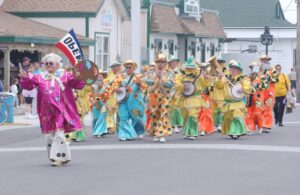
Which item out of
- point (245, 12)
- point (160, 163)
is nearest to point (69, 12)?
point (160, 163)

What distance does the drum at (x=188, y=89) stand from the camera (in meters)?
18.8

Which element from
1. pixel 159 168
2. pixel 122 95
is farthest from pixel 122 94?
pixel 159 168

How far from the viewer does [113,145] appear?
1727 cm

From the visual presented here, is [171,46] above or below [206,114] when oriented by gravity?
above

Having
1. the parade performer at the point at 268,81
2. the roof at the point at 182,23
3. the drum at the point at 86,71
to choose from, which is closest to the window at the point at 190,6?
the roof at the point at 182,23

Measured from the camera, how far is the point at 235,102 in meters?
18.9

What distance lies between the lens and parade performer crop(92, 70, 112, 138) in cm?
1928

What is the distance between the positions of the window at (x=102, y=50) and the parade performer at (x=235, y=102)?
16470mm

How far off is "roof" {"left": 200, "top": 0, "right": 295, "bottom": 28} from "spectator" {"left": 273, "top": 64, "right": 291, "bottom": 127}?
39795 millimetres

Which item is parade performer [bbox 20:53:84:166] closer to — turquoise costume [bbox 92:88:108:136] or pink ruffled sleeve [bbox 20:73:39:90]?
pink ruffled sleeve [bbox 20:73:39:90]

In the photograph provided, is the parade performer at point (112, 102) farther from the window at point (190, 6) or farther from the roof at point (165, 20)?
the window at point (190, 6)

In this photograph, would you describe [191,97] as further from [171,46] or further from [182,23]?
[182,23]

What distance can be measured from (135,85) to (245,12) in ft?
149

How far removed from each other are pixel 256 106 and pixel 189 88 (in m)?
2.82
